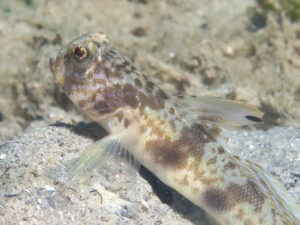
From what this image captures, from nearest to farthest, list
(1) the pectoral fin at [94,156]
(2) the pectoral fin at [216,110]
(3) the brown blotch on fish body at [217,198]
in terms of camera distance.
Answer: (1) the pectoral fin at [94,156], (3) the brown blotch on fish body at [217,198], (2) the pectoral fin at [216,110]

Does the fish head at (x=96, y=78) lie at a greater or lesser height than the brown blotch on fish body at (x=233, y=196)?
greater

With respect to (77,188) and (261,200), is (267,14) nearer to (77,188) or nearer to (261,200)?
(261,200)

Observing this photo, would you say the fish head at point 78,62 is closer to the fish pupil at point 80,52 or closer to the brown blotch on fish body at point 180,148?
the fish pupil at point 80,52

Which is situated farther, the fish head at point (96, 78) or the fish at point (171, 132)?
the fish head at point (96, 78)

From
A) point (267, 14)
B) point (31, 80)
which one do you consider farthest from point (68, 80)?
point (267, 14)

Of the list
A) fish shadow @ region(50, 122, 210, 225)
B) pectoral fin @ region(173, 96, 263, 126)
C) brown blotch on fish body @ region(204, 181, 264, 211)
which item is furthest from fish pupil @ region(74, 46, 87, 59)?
brown blotch on fish body @ region(204, 181, 264, 211)

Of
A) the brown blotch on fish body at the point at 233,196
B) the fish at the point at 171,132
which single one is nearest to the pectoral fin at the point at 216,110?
the fish at the point at 171,132

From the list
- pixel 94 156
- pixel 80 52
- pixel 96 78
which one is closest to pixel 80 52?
pixel 80 52

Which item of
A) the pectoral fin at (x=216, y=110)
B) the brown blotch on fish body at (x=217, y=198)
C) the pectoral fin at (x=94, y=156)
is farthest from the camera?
the pectoral fin at (x=216, y=110)

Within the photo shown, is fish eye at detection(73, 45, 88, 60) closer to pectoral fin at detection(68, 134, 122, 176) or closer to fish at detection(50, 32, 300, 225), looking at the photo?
fish at detection(50, 32, 300, 225)
